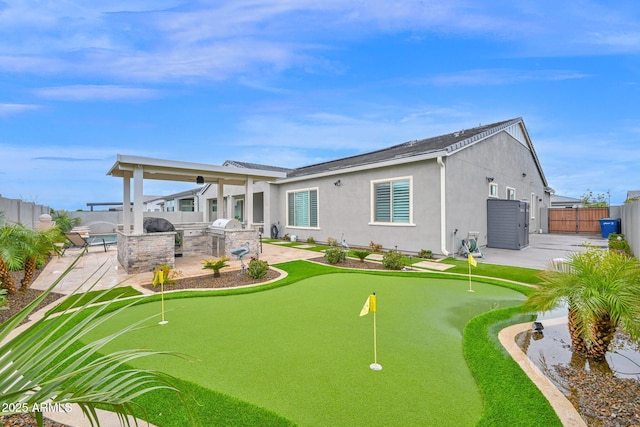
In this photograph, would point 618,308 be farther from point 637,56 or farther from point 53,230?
point 637,56

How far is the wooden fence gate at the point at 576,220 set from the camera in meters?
20.1

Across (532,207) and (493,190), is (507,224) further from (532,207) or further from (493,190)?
(532,207)

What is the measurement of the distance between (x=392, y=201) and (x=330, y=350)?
30.7 feet

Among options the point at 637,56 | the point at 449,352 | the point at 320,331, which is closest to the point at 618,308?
the point at 449,352

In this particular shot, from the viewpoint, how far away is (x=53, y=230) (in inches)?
304

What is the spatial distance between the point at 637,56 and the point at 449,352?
16.4 meters

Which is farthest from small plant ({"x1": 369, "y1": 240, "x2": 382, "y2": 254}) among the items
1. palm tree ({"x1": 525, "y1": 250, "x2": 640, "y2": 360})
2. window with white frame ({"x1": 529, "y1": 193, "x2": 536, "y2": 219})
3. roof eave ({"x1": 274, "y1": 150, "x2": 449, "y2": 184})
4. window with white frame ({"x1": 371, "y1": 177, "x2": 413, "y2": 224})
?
window with white frame ({"x1": 529, "y1": 193, "x2": 536, "y2": 219})

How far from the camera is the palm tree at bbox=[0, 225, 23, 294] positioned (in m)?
5.93

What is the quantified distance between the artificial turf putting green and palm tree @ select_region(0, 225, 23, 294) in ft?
9.75

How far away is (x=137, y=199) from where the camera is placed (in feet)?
28.7

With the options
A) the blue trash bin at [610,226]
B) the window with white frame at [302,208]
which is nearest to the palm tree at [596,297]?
the window with white frame at [302,208]

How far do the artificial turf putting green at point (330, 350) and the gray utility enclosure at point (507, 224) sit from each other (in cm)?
742

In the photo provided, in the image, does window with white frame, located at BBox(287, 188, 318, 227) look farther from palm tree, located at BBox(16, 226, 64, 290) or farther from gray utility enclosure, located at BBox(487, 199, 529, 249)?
palm tree, located at BBox(16, 226, 64, 290)

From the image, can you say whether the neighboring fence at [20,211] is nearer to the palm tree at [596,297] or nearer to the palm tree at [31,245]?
the palm tree at [31,245]
